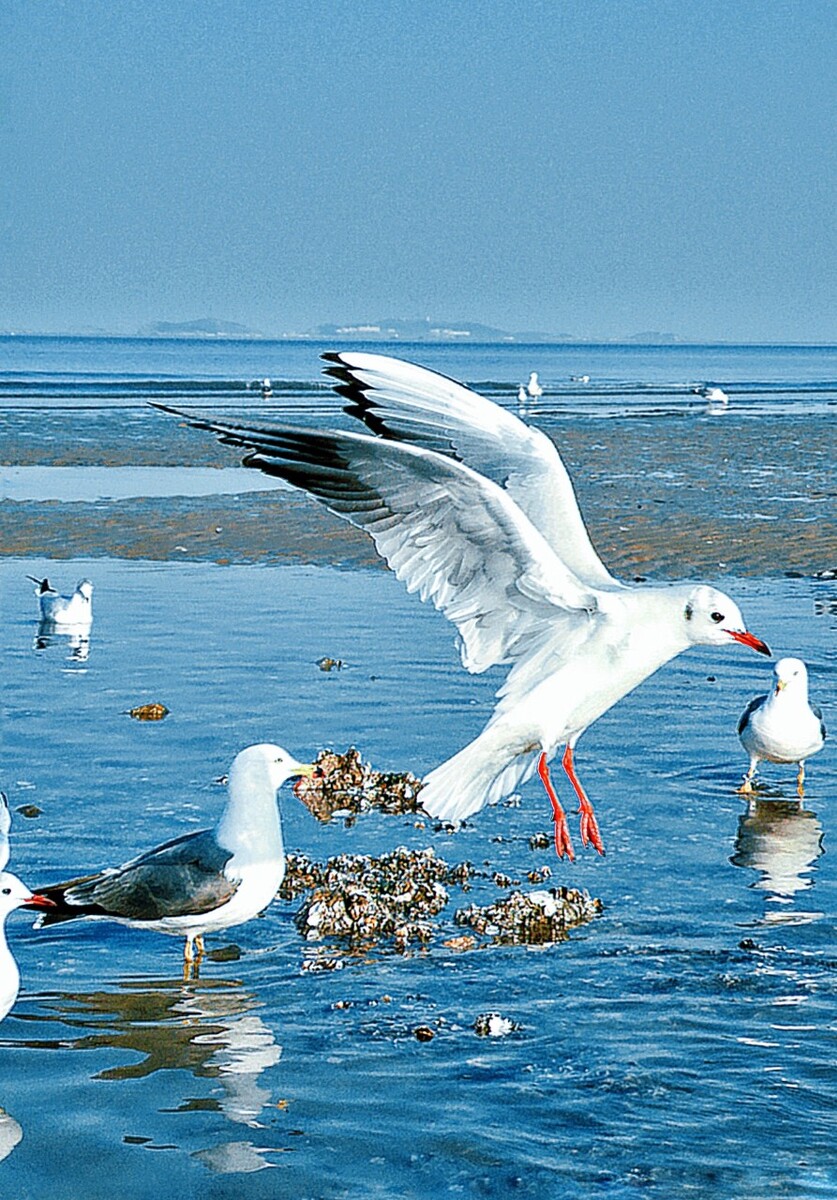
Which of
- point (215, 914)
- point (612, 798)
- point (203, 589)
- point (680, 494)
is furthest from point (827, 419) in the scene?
point (215, 914)

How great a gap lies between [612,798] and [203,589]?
6.67 metres

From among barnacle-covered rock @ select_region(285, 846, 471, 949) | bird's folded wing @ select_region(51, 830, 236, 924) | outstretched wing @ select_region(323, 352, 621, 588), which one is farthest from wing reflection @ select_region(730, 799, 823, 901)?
bird's folded wing @ select_region(51, 830, 236, 924)

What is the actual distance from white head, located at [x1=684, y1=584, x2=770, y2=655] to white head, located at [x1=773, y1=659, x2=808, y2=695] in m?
1.75

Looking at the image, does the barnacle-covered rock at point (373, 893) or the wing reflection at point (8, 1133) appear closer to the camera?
the wing reflection at point (8, 1133)

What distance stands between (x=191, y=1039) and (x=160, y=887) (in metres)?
0.74

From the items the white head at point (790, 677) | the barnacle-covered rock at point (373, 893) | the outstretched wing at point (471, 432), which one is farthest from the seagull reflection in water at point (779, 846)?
the outstretched wing at point (471, 432)

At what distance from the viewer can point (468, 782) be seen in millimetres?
7176

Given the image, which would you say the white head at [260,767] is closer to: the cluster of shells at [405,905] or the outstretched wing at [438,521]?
the cluster of shells at [405,905]

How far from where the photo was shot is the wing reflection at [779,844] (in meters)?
7.06

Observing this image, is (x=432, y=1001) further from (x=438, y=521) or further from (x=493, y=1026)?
(x=438, y=521)

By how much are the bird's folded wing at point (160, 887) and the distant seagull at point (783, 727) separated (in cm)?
323

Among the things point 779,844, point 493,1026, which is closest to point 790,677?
point 779,844

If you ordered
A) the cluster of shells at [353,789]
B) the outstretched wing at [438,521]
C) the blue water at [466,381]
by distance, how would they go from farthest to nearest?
the blue water at [466,381]
the cluster of shells at [353,789]
the outstretched wing at [438,521]

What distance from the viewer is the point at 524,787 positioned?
8617 millimetres
